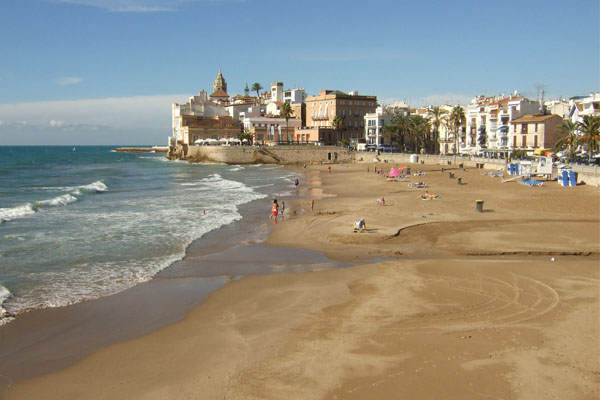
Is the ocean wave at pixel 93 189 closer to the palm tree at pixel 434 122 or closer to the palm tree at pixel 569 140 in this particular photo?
the palm tree at pixel 569 140

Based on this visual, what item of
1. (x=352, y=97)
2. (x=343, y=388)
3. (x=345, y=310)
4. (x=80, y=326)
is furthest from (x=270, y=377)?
(x=352, y=97)

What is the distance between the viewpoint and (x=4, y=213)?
1242 inches

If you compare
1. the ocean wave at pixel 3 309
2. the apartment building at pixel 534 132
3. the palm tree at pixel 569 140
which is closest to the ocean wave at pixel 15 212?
the ocean wave at pixel 3 309

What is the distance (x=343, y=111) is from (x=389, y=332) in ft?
298

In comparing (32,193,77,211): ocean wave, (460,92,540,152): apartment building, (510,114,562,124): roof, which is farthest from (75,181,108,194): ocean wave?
(510,114,562,124): roof

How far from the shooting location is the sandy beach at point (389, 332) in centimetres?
945

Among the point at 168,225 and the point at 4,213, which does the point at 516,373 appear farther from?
the point at 4,213

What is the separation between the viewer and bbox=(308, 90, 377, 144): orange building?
99.1 metres

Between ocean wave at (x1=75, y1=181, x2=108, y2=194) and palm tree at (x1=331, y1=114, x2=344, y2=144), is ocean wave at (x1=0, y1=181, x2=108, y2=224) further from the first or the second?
palm tree at (x1=331, y1=114, x2=344, y2=144)

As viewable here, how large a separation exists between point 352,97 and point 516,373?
94.5m

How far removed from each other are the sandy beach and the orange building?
7866 cm

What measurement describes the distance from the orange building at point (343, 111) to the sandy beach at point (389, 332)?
78656 millimetres

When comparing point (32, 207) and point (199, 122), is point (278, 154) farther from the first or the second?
point (32, 207)

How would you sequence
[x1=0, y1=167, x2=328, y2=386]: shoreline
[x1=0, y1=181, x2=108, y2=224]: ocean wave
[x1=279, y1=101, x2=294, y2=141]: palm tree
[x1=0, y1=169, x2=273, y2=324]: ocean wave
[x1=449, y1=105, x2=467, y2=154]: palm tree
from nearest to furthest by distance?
[x1=0, y1=167, x2=328, y2=386]: shoreline → [x1=0, y1=169, x2=273, y2=324]: ocean wave → [x1=0, y1=181, x2=108, y2=224]: ocean wave → [x1=449, y1=105, x2=467, y2=154]: palm tree → [x1=279, y1=101, x2=294, y2=141]: palm tree
